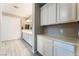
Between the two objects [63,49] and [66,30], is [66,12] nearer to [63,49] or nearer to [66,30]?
[66,30]

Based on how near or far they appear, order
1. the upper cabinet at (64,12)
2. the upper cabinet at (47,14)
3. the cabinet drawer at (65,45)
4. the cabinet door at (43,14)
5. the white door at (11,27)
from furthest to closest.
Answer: the cabinet door at (43,14), the upper cabinet at (47,14), the white door at (11,27), the upper cabinet at (64,12), the cabinet drawer at (65,45)

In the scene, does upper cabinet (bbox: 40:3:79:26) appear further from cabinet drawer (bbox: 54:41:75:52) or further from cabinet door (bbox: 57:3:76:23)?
cabinet drawer (bbox: 54:41:75:52)

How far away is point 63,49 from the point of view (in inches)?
73.0

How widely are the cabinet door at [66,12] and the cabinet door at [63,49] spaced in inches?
20.0

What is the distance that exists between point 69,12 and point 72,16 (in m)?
0.13

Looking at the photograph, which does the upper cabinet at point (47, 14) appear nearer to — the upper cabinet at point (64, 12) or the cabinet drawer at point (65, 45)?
the upper cabinet at point (64, 12)

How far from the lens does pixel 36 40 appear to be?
3.52 m

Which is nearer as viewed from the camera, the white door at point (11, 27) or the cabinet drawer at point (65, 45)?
the cabinet drawer at point (65, 45)

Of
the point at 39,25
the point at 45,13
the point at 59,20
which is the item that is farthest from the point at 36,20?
the point at 59,20

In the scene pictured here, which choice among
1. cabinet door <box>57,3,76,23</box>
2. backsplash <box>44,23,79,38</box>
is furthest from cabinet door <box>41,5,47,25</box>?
cabinet door <box>57,3,76,23</box>

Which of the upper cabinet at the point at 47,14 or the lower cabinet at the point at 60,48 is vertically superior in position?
the upper cabinet at the point at 47,14

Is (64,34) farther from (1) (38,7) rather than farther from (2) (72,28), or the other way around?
(1) (38,7)

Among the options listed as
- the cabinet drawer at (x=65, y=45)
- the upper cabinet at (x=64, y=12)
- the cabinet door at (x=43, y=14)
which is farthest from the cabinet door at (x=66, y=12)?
the cabinet door at (x=43, y=14)

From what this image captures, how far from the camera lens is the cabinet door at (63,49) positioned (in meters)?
1.63
